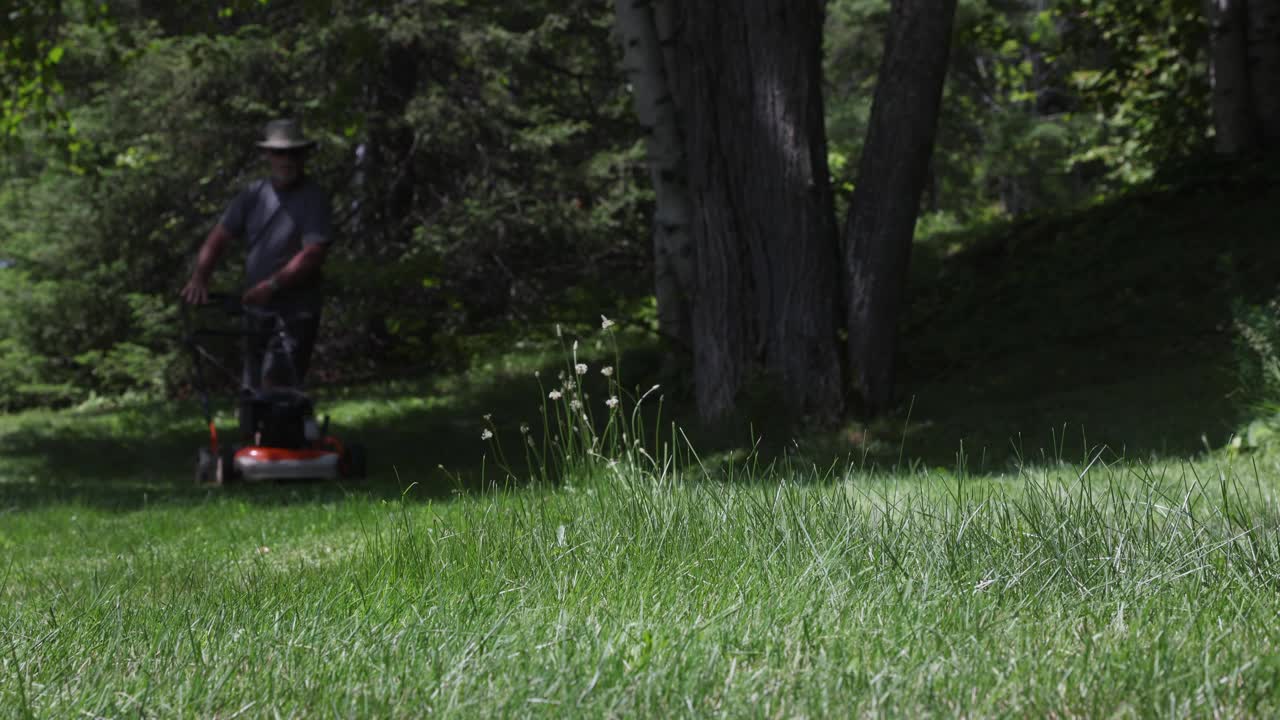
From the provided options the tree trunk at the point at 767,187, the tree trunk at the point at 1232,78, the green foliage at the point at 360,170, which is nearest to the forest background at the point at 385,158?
the green foliage at the point at 360,170

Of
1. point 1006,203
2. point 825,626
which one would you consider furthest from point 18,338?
point 1006,203

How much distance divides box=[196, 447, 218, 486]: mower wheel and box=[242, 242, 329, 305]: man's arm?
3.89ft

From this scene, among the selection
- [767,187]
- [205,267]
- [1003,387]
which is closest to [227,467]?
[205,267]

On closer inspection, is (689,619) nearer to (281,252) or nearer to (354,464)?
(354,464)

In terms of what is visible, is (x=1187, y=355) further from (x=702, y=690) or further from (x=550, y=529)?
(x=702, y=690)

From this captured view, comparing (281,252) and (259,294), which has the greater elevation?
(281,252)

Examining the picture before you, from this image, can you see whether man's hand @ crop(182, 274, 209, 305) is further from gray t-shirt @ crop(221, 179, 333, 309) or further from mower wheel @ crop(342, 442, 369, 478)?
mower wheel @ crop(342, 442, 369, 478)

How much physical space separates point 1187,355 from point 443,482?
17.0 ft

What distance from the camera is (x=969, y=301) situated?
12.7 meters

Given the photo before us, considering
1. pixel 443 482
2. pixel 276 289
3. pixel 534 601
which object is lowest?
pixel 443 482

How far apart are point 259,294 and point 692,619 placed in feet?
20.3

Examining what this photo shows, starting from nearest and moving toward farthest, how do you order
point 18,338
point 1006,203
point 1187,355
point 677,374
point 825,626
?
point 825,626 → point 1187,355 → point 677,374 → point 18,338 → point 1006,203

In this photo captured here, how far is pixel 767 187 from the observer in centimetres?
820

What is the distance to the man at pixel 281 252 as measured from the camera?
28.0ft
